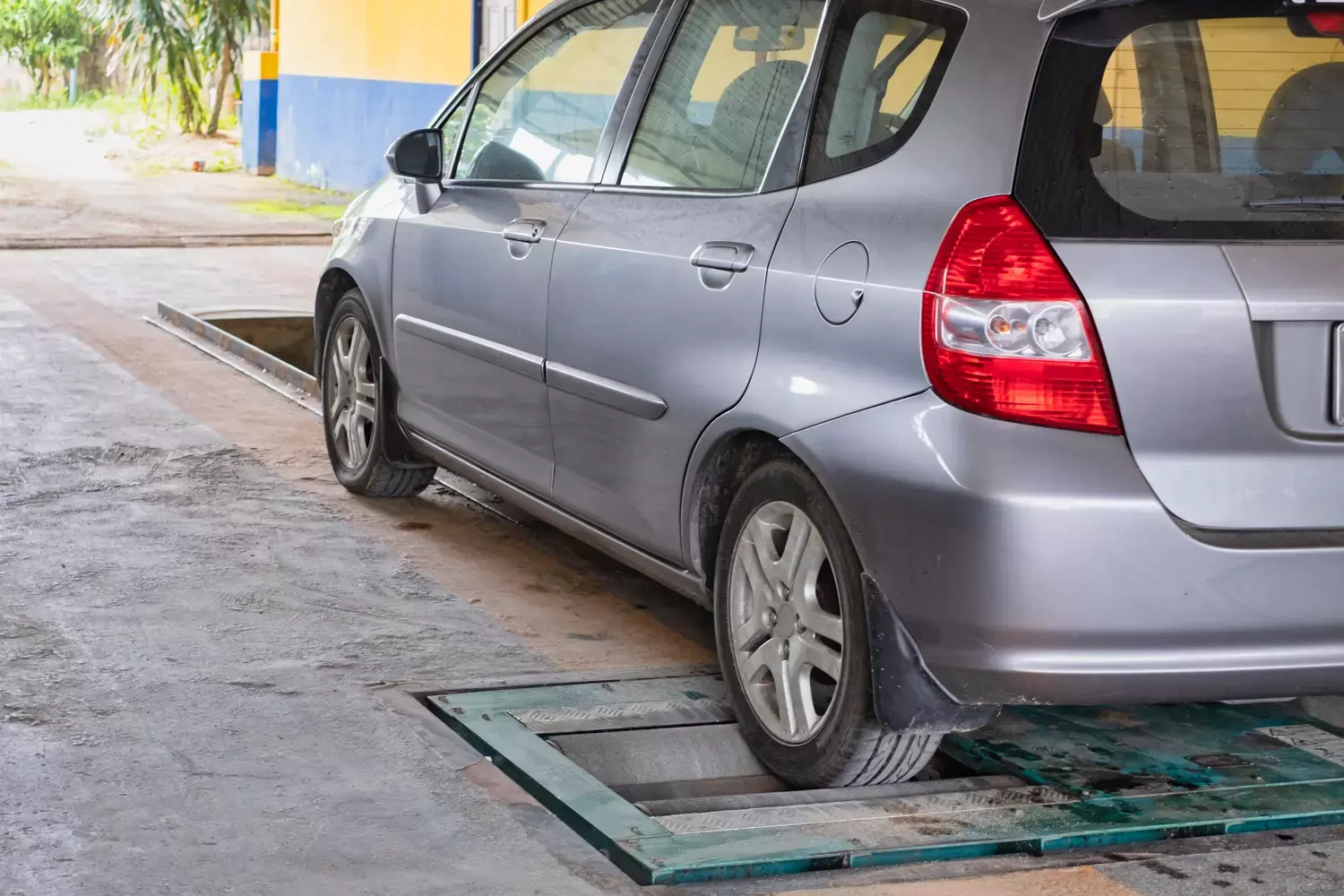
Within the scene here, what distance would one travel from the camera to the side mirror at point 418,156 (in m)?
5.46

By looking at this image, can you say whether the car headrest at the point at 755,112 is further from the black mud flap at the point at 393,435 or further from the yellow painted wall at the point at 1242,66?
the black mud flap at the point at 393,435

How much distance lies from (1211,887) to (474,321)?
266cm

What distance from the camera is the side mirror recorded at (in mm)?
5465

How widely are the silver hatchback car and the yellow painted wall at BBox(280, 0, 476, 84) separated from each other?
1462cm

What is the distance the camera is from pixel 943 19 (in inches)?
137

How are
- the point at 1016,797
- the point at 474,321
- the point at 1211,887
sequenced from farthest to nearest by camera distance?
1. the point at 474,321
2. the point at 1016,797
3. the point at 1211,887

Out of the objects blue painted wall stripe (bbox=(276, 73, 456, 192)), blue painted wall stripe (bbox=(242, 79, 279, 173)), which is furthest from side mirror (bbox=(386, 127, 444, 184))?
blue painted wall stripe (bbox=(242, 79, 279, 173))

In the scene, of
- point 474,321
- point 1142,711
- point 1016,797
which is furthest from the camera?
point 474,321

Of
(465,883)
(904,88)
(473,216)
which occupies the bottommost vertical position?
(465,883)

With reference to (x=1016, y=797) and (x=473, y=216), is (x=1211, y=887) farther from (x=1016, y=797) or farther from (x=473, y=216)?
(x=473, y=216)

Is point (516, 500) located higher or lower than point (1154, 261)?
lower

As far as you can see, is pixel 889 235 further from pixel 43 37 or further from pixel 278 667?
pixel 43 37

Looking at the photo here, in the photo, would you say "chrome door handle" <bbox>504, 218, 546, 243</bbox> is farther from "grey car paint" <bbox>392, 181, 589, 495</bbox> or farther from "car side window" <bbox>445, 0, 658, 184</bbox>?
"car side window" <bbox>445, 0, 658, 184</bbox>

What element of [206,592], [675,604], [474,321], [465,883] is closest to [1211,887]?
[465,883]
